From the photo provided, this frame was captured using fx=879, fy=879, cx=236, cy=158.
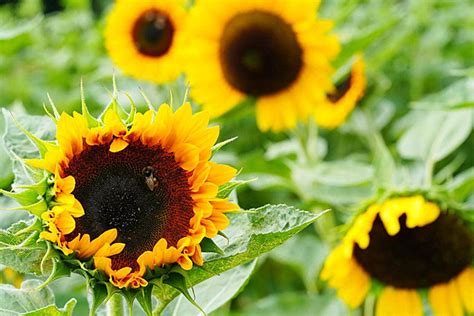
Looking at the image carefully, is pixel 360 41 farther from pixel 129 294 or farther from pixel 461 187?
pixel 129 294

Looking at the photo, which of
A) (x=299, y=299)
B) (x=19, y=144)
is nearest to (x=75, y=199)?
(x=19, y=144)

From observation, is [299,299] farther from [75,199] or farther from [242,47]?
[75,199]

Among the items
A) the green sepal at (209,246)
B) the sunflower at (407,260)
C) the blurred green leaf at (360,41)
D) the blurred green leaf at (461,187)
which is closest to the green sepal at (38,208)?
the green sepal at (209,246)

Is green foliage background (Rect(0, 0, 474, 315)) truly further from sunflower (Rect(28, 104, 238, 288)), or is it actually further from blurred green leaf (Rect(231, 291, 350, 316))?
sunflower (Rect(28, 104, 238, 288))

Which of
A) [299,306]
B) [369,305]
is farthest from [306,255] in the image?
[369,305]

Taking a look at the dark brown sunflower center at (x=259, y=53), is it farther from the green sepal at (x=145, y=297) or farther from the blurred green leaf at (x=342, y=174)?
the green sepal at (x=145, y=297)
